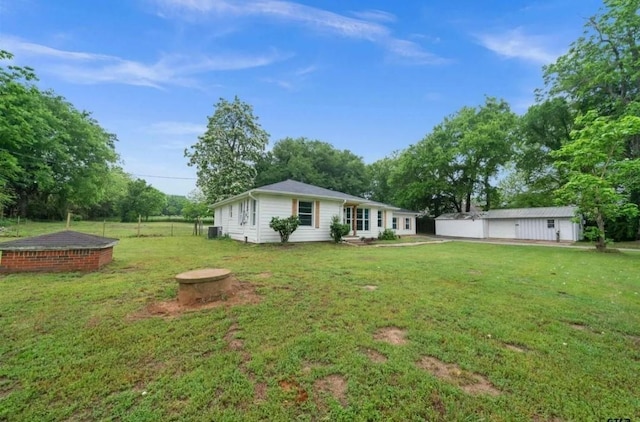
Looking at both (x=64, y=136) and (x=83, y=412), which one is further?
(x=64, y=136)

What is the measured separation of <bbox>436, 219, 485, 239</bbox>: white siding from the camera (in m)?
21.4

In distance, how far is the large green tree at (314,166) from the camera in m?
27.1

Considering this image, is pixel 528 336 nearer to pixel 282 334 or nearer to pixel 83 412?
pixel 282 334

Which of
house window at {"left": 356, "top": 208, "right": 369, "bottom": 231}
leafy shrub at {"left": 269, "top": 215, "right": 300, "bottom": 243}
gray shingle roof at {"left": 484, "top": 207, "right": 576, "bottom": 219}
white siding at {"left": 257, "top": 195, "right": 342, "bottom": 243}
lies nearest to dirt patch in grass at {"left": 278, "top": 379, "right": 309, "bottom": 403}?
leafy shrub at {"left": 269, "top": 215, "right": 300, "bottom": 243}

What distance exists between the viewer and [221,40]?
34.7 feet

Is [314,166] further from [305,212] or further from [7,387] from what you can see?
[7,387]

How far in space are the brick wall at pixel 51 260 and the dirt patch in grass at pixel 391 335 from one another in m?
6.81

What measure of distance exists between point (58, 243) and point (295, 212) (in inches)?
315

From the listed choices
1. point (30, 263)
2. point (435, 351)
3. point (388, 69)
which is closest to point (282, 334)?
point (435, 351)

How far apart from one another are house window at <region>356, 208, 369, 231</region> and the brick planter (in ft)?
40.0

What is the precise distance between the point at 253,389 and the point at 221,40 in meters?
12.6

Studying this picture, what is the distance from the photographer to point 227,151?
76.9ft

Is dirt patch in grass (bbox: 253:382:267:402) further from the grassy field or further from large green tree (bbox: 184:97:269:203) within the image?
large green tree (bbox: 184:97:269:203)

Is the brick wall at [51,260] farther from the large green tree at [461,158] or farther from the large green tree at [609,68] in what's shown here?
the large green tree at [461,158]
